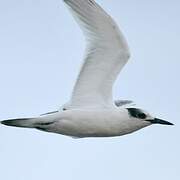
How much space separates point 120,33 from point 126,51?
1.19 feet

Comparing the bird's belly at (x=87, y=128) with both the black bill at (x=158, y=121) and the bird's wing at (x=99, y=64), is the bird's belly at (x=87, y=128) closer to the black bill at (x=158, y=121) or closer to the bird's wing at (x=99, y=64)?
the bird's wing at (x=99, y=64)

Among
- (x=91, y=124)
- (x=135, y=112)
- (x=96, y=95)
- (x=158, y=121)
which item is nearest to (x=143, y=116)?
(x=135, y=112)

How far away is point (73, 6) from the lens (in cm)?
2158

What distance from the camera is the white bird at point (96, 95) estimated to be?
71.4 feet

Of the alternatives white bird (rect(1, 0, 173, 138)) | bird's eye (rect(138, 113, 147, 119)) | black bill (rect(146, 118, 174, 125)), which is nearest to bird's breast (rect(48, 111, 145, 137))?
white bird (rect(1, 0, 173, 138))

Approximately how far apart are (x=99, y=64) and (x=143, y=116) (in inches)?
40.6

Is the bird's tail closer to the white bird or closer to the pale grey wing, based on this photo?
the white bird

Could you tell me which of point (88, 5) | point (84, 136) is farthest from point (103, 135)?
point (88, 5)

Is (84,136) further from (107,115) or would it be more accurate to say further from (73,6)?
(73,6)

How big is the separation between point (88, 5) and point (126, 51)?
3.32ft

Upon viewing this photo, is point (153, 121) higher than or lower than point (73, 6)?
lower

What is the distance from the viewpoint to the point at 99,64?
22.2 meters

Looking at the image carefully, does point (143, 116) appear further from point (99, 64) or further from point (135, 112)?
point (99, 64)

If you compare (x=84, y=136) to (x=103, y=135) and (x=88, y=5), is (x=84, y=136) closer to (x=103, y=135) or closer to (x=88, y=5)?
(x=103, y=135)
